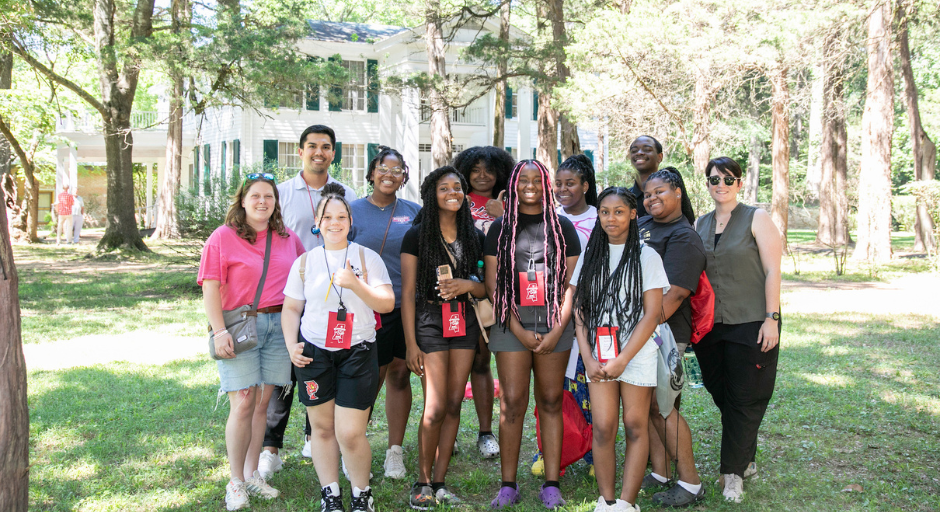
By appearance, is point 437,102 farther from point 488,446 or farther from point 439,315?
point 439,315

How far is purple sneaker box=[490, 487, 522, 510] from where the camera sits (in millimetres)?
3619

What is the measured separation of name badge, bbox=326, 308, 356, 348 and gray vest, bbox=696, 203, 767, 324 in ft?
6.40

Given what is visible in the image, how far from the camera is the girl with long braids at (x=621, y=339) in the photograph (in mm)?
3369

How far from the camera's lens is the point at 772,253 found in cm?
366

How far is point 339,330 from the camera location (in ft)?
11.0

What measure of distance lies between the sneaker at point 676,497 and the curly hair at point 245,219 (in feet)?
8.18

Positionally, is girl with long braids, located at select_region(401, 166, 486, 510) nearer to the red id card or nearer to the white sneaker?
the red id card

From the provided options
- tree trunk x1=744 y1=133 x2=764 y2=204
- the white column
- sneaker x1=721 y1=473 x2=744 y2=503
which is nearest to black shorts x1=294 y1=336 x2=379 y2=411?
sneaker x1=721 y1=473 x2=744 y2=503

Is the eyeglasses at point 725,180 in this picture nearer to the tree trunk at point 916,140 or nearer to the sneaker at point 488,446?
the sneaker at point 488,446

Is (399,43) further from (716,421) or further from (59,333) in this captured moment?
(716,421)

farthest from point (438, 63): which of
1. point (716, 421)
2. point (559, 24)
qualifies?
point (716, 421)

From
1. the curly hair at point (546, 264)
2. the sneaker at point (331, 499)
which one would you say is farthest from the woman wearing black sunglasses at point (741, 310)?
the sneaker at point (331, 499)

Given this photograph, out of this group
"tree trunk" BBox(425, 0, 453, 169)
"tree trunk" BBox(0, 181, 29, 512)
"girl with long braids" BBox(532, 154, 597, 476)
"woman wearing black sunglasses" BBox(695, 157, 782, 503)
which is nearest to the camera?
"tree trunk" BBox(0, 181, 29, 512)

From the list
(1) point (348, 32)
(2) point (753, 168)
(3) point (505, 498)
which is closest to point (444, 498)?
(3) point (505, 498)
